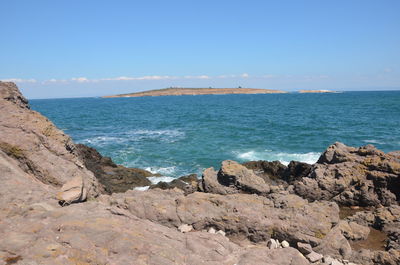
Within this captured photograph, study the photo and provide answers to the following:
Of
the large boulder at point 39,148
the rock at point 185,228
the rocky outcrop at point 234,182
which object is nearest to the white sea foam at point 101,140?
the large boulder at point 39,148

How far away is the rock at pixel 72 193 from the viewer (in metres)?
8.42

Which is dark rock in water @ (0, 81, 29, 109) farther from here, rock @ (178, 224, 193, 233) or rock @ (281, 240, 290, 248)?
rock @ (281, 240, 290, 248)

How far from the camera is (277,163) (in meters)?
22.8

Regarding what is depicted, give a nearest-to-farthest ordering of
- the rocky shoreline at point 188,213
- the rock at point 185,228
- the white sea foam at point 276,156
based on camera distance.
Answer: the rocky shoreline at point 188,213, the rock at point 185,228, the white sea foam at point 276,156

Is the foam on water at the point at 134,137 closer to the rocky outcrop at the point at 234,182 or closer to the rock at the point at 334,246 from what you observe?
the rocky outcrop at the point at 234,182

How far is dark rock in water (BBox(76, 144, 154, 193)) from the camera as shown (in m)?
20.2

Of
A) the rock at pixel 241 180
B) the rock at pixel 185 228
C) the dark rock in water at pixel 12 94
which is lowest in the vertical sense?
the rock at pixel 185 228

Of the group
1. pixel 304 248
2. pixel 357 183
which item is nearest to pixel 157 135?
pixel 357 183

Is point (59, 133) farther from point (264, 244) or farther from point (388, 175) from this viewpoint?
point (388, 175)

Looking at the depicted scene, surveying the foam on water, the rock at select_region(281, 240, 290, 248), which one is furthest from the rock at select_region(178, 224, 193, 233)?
the foam on water

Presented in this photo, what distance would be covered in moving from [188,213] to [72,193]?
4.21 meters

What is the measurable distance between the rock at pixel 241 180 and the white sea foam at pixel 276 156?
1340cm

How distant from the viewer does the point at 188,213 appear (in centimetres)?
1111

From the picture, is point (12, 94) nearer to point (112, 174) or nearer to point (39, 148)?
point (39, 148)
